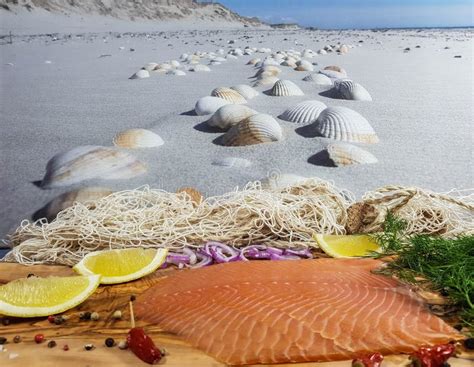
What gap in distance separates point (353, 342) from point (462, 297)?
0.55 m

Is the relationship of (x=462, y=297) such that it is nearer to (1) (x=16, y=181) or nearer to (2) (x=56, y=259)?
(2) (x=56, y=259)

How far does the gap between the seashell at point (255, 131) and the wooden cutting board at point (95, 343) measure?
294 centimetres

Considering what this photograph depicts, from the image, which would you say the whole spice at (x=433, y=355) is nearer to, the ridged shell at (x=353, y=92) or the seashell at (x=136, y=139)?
the seashell at (x=136, y=139)

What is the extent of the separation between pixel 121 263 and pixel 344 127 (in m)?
3.34

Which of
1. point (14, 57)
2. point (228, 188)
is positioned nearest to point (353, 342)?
point (228, 188)

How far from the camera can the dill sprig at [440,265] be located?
2.20m

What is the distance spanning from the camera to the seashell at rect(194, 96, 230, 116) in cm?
626

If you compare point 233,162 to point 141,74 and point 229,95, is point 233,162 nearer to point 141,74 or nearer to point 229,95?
point 229,95

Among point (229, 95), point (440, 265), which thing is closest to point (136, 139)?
point (229, 95)

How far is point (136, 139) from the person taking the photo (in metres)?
5.39

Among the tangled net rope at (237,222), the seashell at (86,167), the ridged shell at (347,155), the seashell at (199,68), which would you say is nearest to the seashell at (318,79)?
the seashell at (199,68)

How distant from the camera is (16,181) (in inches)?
198

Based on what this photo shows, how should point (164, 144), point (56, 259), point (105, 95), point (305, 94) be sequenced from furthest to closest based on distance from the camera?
point (305, 94) < point (105, 95) < point (164, 144) < point (56, 259)

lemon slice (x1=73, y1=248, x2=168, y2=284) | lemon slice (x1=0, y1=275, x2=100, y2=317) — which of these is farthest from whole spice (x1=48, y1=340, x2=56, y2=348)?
lemon slice (x1=73, y1=248, x2=168, y2=284)
